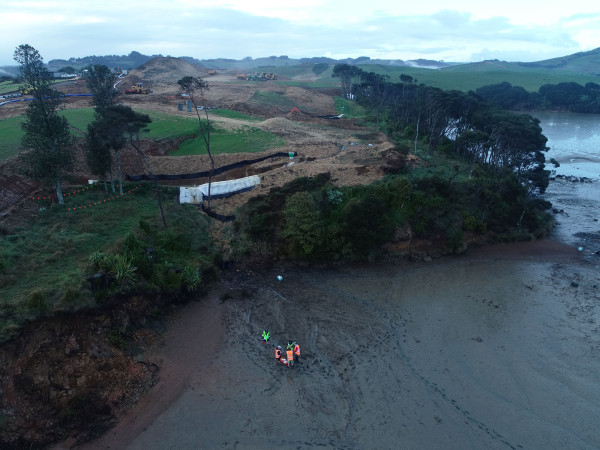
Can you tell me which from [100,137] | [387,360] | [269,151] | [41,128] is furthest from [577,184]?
[41,128]

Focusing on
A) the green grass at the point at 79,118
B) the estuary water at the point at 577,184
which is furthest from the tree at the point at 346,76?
the green grass at the point at 79,118

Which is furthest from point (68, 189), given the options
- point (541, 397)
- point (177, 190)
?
point (541, 397)

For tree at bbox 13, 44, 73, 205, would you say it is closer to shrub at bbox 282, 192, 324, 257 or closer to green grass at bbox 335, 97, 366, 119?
shrub at bbox 282, 192, 324, 257

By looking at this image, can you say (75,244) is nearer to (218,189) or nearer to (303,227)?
(218,189)

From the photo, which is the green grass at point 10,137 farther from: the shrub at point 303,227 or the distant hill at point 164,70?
the distant hill at point 164,70

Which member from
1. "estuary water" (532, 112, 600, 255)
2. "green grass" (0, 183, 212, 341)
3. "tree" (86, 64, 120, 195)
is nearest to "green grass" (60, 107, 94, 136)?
"tree" (86, 64, 120, 195)
